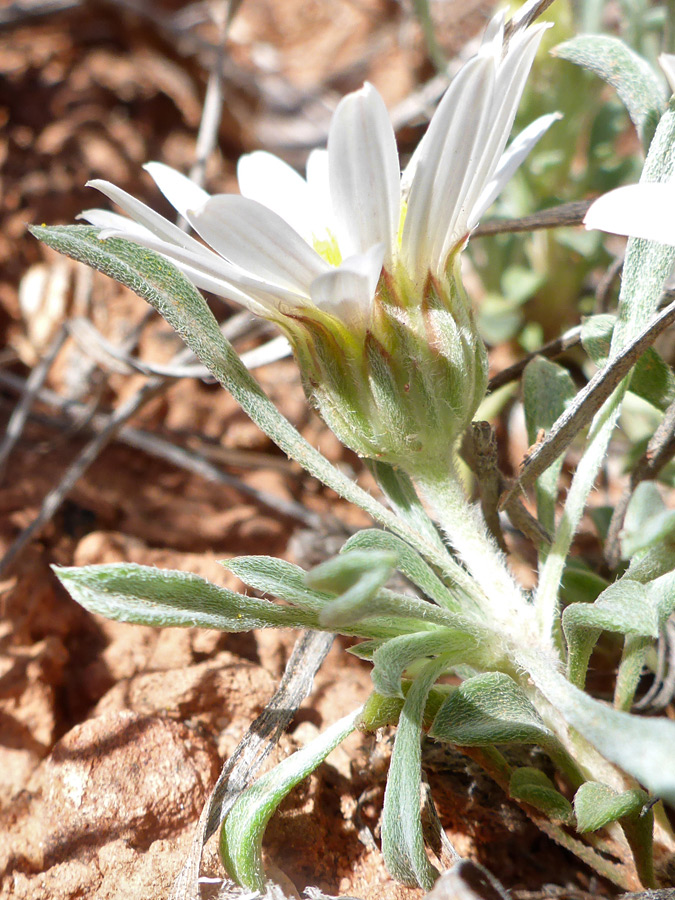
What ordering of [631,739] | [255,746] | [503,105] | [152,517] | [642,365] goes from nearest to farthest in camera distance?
[631,739]
[503,105]
[255,746]
[642,365]
[152,517]

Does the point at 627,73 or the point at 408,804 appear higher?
the point at 627,73

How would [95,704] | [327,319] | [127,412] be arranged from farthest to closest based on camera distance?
[127,412] → [95,704] → [327,319]

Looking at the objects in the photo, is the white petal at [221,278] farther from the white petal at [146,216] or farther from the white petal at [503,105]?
the white petal at [503,105]

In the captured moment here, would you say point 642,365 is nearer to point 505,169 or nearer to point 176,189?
point 505,169

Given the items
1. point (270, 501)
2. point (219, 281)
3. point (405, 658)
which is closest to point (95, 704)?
point (270, 501)

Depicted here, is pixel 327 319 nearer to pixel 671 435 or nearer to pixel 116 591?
pixel 116 591

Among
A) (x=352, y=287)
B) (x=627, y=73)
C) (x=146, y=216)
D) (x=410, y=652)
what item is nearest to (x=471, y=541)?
(x=410, y=652)
